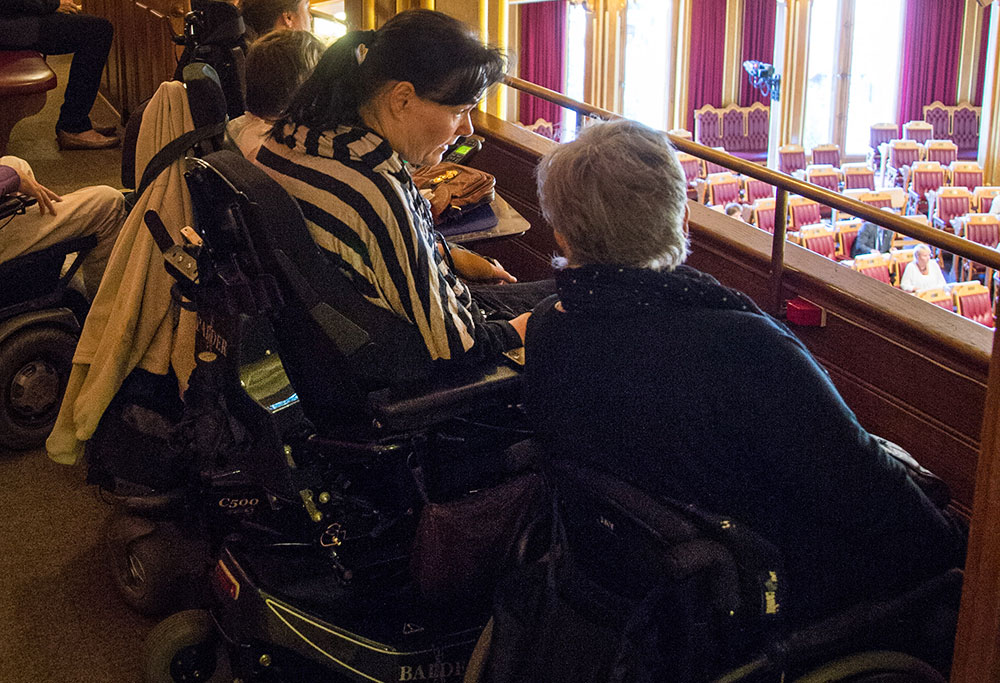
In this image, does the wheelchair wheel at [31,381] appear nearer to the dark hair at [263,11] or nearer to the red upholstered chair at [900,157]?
the dark hair at [263,11]

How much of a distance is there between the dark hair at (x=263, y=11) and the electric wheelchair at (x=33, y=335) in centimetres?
73

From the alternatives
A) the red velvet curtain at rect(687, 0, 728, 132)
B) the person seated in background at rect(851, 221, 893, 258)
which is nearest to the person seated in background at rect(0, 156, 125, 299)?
the person seated in background at rect(851, 221, 893, 258)

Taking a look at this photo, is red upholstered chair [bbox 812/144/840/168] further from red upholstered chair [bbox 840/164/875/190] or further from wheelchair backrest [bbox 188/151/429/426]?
wheelchair backrest [bbox 188/151/429/426]

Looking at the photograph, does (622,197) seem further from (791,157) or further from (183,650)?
(791,157)

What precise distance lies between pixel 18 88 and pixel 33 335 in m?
1.53

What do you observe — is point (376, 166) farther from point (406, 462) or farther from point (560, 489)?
point (560, 489)

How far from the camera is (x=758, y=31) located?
15266 mm

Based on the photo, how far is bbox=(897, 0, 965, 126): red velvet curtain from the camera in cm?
1487

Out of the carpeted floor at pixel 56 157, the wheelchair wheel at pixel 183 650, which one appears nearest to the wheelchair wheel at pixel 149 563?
the wheelchair wheel at pixel 183 650

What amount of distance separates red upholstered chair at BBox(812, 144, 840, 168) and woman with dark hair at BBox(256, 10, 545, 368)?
12.0 m

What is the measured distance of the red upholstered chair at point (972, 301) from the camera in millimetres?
7020

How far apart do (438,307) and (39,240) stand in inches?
53.7

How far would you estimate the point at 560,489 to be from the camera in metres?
1.47

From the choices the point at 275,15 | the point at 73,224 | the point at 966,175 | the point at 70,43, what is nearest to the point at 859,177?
the point at 966,175
